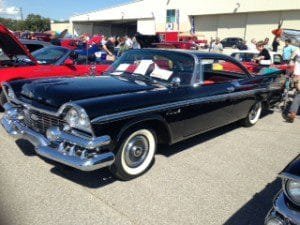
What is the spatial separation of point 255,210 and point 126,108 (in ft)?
5.50

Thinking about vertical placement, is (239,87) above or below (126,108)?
below

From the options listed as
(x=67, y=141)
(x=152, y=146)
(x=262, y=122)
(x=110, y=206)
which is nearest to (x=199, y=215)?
(x=110, y=206)

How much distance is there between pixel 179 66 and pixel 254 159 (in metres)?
1.68

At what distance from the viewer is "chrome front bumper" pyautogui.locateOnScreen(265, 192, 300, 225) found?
227cm

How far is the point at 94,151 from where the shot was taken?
11.3 ft

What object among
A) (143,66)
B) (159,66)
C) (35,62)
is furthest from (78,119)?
(35,62)

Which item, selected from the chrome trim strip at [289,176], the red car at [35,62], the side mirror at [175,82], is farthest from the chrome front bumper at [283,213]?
the red car at [35,62]

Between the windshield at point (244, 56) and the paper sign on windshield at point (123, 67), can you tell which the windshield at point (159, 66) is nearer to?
the paper sign on windshield at point (123, 67)

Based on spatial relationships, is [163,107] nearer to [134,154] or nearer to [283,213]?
[134,154]

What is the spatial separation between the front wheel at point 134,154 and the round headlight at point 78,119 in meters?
0.48

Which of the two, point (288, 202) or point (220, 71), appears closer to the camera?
point (288, 202)

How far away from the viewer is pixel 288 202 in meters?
2.38

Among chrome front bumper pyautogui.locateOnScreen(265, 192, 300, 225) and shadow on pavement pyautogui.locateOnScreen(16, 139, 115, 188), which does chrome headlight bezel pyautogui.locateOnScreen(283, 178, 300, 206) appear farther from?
shadow on pavement pyautogui.locateOnScreen(16, 139, 115, 188)

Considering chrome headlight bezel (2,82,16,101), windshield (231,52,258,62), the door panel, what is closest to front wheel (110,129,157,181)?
the door panel
